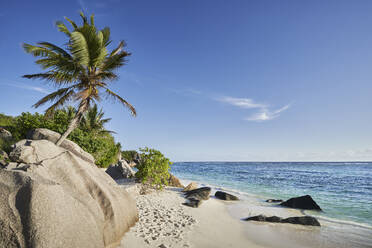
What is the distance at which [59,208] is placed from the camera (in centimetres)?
263

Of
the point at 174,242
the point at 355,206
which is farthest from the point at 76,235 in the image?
the point at 355,206

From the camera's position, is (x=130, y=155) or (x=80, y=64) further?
(x=130, y=155)

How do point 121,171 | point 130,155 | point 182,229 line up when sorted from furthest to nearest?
point 130,155 < point 121,171 < point 182,229

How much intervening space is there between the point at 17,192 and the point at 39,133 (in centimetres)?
1169

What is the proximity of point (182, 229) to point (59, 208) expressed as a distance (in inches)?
123

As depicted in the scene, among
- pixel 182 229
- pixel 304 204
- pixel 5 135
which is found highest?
pixel 5 135

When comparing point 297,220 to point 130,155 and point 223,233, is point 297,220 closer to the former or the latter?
point 223,233

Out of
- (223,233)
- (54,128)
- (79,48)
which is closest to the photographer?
(223,233)

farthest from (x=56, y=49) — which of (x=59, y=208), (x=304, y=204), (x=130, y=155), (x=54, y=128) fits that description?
(x=130, y=155)

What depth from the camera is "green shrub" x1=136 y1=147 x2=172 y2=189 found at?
27.5 feet

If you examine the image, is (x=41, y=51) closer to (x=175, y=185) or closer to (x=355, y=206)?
(x=175, y=185)

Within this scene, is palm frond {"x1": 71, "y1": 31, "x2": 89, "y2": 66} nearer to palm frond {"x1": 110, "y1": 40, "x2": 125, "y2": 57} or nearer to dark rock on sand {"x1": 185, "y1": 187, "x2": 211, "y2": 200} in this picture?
palm frond {"x1": 110, "y1": 40, "x2": 125, "y2": 57}

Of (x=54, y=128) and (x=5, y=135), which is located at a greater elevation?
(x=54, y=128)

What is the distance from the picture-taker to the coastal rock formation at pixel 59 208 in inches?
91.4
